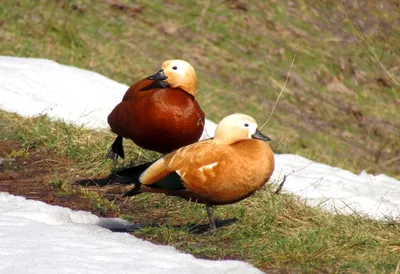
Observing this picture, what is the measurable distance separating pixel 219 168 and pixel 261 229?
0.73m

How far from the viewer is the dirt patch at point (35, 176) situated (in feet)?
20.9

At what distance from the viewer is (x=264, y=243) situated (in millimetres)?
5316

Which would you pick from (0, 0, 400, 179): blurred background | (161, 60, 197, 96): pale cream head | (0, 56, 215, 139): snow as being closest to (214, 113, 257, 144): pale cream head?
(161, 60, 197, 96): pale cream head

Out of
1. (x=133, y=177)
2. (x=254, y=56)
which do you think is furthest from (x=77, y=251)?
(x=254, y=56)

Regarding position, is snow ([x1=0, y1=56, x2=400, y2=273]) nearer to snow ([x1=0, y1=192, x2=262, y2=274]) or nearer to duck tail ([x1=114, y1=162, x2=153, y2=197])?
snow ([x1=0, y1=192, x2=262, y2=274])

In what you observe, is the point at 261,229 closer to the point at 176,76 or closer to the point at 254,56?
the point at 176,76

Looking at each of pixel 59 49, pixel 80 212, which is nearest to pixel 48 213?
pixel 80 212

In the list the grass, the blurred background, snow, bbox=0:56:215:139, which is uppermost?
the grass

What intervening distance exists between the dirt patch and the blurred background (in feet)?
17.5

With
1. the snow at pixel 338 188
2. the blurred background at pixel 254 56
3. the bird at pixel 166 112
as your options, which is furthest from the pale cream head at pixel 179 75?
the blurred background at pixel 254 56

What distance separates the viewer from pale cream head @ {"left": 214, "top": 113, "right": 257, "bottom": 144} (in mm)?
5430

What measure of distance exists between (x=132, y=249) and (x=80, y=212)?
3.78 feet

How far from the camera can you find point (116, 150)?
7.33 m

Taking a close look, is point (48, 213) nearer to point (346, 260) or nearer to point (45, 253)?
point (45, 253)
